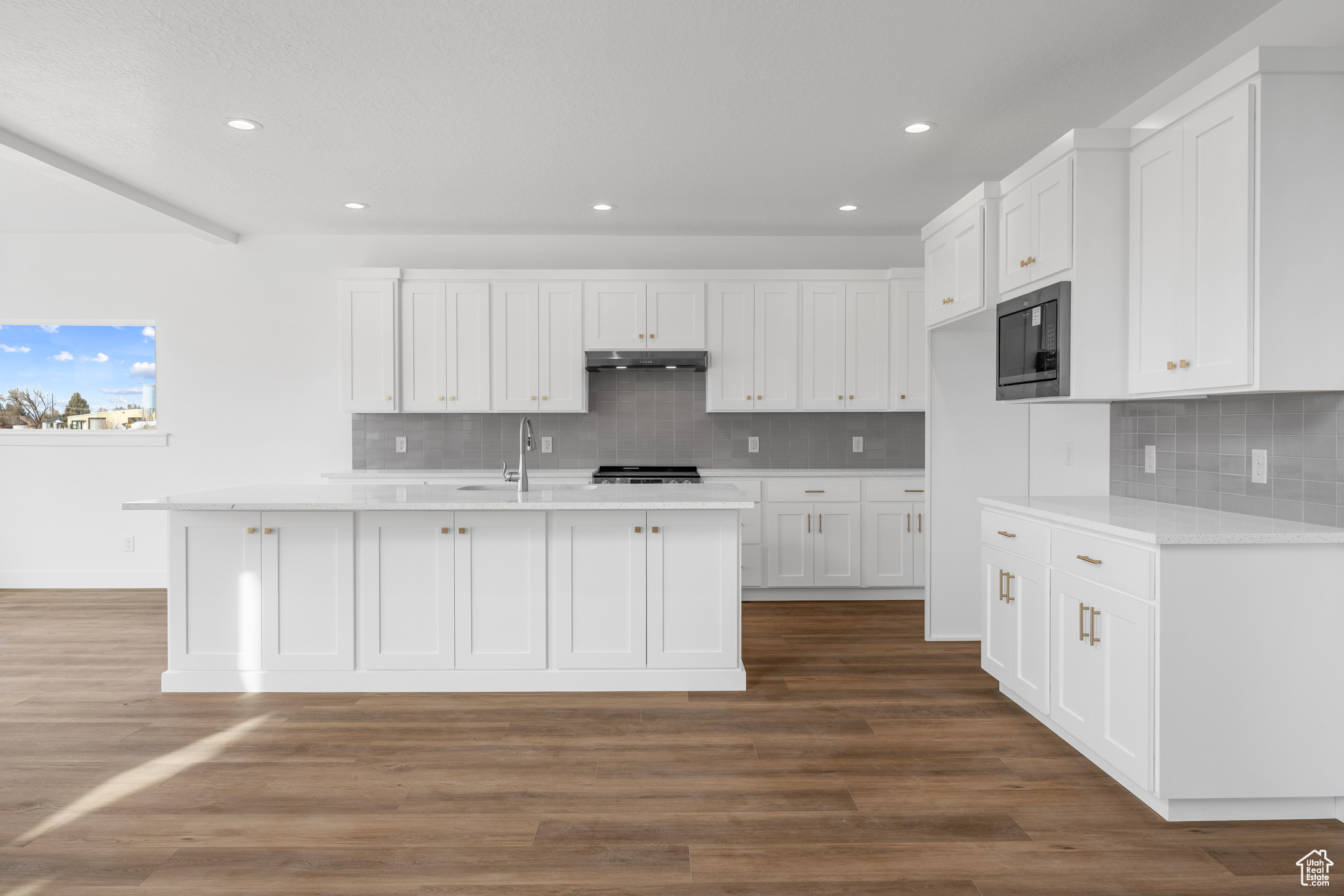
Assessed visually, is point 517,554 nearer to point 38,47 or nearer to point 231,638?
point 231,638

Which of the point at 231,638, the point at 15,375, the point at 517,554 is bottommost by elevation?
the point at 231,638

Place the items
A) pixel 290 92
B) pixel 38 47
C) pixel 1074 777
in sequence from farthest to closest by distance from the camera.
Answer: pixel 290 92 < pixel 38 47 < pixel 1074 777

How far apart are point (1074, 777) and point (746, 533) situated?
2.96 metres

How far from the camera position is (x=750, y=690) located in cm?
350

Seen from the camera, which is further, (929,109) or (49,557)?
(49,557)

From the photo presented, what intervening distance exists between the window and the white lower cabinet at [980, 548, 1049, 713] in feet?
19.6

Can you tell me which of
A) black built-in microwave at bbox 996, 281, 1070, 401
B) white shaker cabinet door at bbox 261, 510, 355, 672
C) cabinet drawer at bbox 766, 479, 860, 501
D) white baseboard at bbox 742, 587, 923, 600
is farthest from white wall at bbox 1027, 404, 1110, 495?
white shaker cabinet door at bbox 261, 510, 355, 672

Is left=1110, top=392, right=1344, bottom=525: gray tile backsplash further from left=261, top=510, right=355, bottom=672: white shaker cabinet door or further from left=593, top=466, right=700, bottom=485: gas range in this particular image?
left=261, top=510, right=355, bottom=672: white shaker cabinet door

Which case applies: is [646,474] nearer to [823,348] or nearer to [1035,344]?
[823,348]

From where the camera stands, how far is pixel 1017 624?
3.17 m

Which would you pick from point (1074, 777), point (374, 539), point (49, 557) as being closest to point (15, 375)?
point (49, 557)

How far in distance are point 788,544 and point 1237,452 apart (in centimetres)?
298

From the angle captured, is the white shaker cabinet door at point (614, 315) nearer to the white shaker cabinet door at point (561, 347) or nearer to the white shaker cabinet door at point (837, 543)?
the white shaker cabinet door at point (561, 347)

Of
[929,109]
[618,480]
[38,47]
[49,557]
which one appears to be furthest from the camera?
[49,557]
